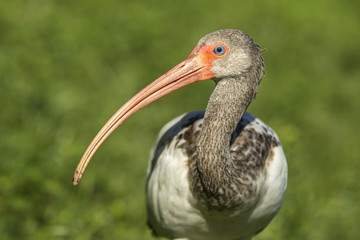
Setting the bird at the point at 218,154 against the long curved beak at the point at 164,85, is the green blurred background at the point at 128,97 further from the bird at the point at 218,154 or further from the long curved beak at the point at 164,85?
the long curved beak at the point at 164,85

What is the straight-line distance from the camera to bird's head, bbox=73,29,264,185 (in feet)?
13.7

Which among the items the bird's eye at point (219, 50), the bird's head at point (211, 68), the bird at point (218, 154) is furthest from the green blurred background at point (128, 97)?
the bird's eye at point (219, 50)

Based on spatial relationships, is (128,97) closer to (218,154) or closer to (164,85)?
(164,85)

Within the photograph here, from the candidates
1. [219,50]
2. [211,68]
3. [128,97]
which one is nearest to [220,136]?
[211,68]

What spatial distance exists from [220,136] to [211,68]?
460 millimetres

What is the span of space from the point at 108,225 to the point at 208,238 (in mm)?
1526

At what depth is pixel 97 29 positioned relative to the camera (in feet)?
31.0

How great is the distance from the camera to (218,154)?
420 centimetres

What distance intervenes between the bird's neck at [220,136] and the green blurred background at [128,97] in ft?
5.59

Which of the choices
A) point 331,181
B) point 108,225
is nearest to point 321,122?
point 331,181

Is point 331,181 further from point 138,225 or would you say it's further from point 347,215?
point 138,225

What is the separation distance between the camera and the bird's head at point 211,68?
13.7ft

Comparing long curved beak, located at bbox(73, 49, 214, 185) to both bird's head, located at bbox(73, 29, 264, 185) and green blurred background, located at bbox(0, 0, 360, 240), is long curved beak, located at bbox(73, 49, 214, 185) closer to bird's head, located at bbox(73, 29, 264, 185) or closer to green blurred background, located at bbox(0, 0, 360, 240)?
bird's head, located at bbox(73, 29, 264, 185)

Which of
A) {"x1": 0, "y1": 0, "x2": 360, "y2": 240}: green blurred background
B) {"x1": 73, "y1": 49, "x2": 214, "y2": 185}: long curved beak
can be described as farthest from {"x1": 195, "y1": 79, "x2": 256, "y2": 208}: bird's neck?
{"x1": 0, "y1": 0, "x2": 360, "y2": 240}: green blurred background
